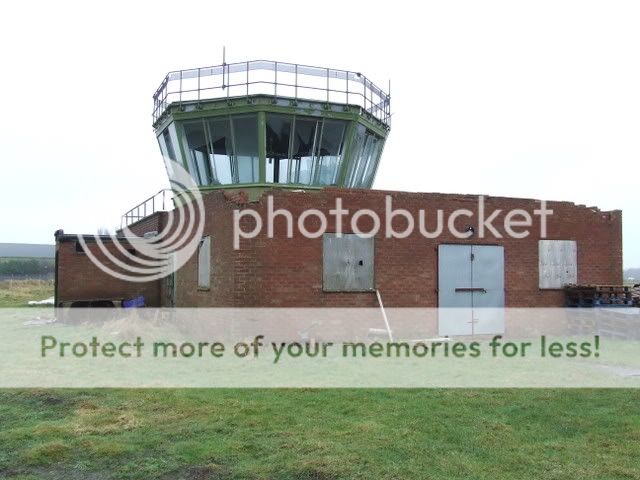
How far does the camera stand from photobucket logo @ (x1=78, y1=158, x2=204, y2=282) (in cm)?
2061

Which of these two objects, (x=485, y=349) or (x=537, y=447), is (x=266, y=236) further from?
(x=537, y=447)

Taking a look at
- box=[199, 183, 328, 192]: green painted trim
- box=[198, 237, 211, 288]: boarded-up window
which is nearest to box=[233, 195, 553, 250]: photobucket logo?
box=[198, 237, 211, 288]: boarded-up window

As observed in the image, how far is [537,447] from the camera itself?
663 centimetres

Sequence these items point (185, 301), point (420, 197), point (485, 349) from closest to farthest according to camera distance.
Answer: point (485, 349)
point (420, 197)
point (185, 301)

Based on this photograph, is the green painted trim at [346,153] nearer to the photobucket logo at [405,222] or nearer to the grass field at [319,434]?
the photobucket logo at [405,222]

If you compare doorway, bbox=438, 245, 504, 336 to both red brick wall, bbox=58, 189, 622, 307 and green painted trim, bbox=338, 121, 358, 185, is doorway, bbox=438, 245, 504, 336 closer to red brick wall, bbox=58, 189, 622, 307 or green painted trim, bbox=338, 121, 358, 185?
red brick wall, bbox=58, 189, 622, 307

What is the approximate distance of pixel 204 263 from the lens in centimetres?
1711

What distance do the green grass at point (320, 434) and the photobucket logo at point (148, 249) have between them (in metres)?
11.4

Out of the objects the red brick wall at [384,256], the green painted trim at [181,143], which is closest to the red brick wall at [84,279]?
the green painted trim at [181,143]

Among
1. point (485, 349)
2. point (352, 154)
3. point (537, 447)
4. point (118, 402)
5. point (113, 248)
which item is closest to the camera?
point (537, 447)

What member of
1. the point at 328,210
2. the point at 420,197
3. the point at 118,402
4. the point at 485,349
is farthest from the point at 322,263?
the point at 118,402

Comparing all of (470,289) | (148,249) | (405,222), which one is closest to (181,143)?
(148,249)

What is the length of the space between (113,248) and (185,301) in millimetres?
5009

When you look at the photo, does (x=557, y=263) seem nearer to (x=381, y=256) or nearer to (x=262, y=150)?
(x=381, y=256)
